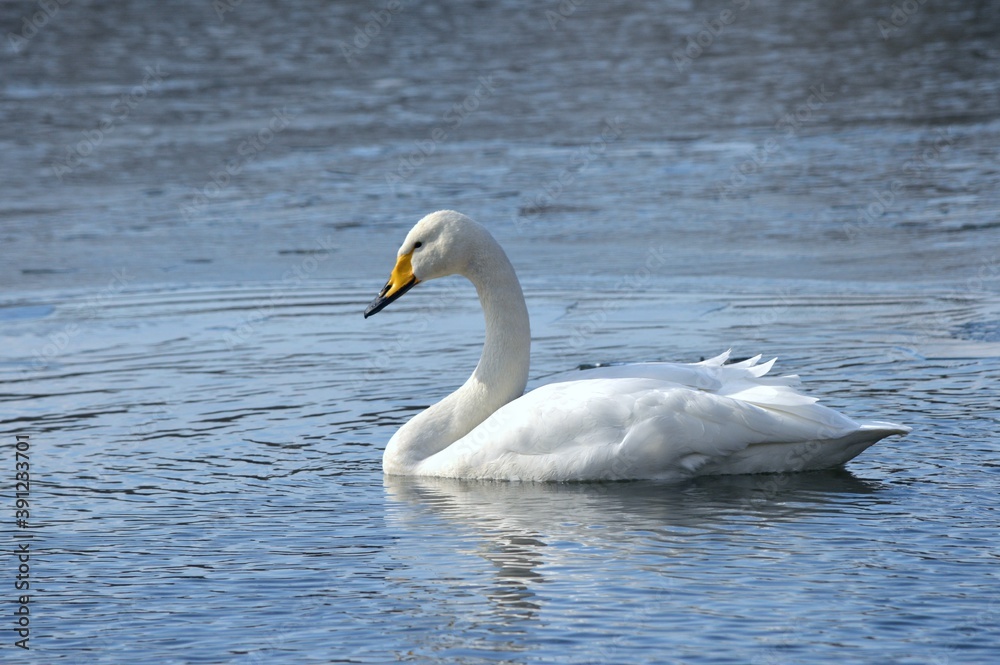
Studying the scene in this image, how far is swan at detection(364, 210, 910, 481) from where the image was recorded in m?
7.31

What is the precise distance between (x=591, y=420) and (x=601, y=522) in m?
0.72

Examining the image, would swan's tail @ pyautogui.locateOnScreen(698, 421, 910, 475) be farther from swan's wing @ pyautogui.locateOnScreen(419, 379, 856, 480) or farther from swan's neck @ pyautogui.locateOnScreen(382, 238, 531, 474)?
swan's neck @ pyautogui.locateOnScreen(382, 238, 531, 474)

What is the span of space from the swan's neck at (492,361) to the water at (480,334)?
390mm

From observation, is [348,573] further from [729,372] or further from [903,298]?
[903,298]

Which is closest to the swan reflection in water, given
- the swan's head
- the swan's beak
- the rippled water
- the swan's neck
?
the rippled water

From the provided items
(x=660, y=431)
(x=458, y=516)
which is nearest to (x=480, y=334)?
(x=660, y=431)

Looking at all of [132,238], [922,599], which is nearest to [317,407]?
[922,599]

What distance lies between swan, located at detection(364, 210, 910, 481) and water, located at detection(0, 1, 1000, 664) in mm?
143

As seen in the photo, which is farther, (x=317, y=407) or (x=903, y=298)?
(x=903, y=298)

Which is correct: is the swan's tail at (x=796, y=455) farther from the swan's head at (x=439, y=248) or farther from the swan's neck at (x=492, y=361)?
the swan's head at (x=439, y=248)

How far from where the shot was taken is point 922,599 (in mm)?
5609

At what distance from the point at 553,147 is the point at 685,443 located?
10641 millimetres

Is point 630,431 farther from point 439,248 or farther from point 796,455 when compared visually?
point 439,248

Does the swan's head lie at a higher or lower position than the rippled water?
higher
